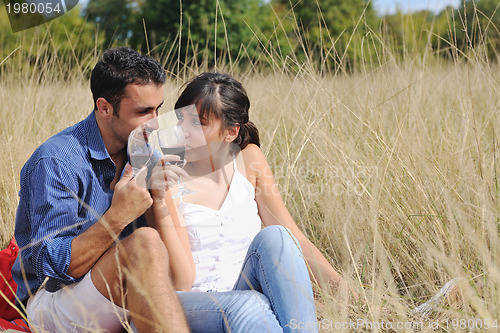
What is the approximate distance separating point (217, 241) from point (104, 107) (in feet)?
2.64

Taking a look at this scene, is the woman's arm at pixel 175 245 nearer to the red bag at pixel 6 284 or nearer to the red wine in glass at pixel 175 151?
the red wine in glass at pixel 175 151

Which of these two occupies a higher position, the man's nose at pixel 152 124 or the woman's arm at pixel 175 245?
the man's nose at pixel 152 124

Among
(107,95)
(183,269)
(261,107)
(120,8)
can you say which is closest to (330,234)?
(183,269)

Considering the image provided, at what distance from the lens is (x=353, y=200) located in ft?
9.06

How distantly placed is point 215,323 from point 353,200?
47.5 inches

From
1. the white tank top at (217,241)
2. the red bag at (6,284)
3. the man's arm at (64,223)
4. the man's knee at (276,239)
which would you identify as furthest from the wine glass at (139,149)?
the red bag at (6,284)

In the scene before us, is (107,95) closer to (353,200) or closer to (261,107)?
(353,200)

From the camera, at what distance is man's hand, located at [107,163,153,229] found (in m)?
1.78

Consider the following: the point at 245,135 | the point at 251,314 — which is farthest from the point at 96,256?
the point at 245,135

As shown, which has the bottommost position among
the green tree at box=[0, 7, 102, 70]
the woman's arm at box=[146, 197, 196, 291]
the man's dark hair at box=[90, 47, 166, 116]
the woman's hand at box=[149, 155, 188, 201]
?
the woman's arm at box=[146, 197, 196, 291]

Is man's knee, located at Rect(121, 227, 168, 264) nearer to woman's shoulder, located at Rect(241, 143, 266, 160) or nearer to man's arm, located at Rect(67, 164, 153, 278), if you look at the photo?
man's arm, located at Rect(67, 164, 153, 278)

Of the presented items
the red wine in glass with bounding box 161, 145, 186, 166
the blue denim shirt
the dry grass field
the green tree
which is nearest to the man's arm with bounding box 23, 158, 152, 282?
the blue denim shirt

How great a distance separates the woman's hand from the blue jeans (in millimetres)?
454

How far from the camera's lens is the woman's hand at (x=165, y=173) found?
188 cm
